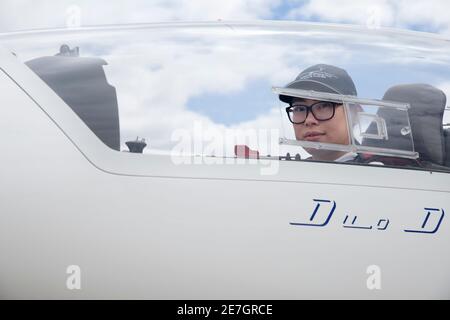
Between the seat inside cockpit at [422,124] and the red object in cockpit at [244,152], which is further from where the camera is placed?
the seat inside cockpit at [422,124]

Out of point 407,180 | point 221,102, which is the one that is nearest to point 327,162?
point 407,180

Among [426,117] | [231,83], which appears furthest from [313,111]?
[426,117]

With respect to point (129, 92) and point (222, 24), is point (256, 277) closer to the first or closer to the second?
point (129, 92)

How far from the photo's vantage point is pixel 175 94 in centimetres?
219

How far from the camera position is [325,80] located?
228 centimetres

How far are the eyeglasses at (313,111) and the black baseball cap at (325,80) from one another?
66mm

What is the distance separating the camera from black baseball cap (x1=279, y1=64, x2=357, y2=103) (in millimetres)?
2275

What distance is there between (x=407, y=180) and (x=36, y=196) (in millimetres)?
1246

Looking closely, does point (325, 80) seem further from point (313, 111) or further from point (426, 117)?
point (426, 117)

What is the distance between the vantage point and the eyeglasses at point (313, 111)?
2242 mm

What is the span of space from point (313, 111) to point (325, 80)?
0.12m

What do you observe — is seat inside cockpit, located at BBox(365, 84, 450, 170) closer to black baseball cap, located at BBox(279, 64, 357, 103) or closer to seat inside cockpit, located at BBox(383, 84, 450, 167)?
seat inside cockpit, located at BBox(383, 84, 450, 167)

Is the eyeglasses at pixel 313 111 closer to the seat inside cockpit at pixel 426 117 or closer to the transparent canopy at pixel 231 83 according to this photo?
the transparent canopy at pixel 231 83

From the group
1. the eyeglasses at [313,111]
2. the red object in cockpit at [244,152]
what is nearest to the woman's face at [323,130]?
the eyeglasses at [313,111]
